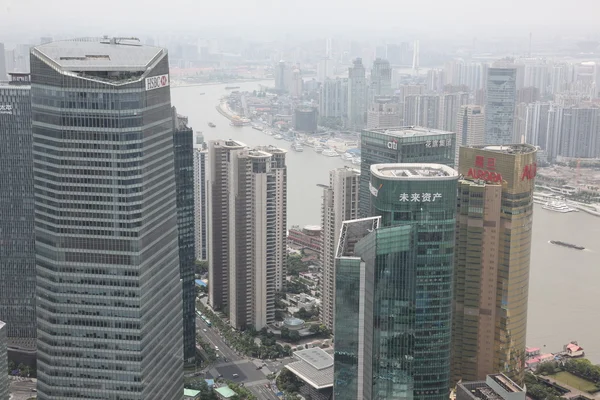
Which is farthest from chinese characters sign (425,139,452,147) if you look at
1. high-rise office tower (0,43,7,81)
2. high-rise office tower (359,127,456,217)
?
high-rise office tower (0,43,7,81)

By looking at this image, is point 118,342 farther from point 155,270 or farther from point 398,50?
point 398,50

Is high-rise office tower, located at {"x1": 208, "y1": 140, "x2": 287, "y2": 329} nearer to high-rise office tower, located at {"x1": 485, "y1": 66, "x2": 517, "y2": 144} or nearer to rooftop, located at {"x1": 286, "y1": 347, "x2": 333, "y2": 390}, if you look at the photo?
rooftop, located at {"x1": 286, "y1": 347, "x2": 333, "y2": 390}

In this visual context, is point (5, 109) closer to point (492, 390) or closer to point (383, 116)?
point (492, 390)

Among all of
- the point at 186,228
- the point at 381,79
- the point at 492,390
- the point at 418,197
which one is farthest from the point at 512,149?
the point at 381,79

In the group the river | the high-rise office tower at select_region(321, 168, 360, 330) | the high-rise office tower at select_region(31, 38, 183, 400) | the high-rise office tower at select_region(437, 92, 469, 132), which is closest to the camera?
the high-rise office tower at select_region(31, 38, 183, 400)

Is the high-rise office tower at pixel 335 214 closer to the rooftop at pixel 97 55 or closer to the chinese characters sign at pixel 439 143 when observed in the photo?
the chinese characters sign at pixel 439 143

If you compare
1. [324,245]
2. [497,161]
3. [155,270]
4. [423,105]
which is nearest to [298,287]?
[324,245]

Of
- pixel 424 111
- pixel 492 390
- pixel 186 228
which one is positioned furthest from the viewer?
pixel 424 111
